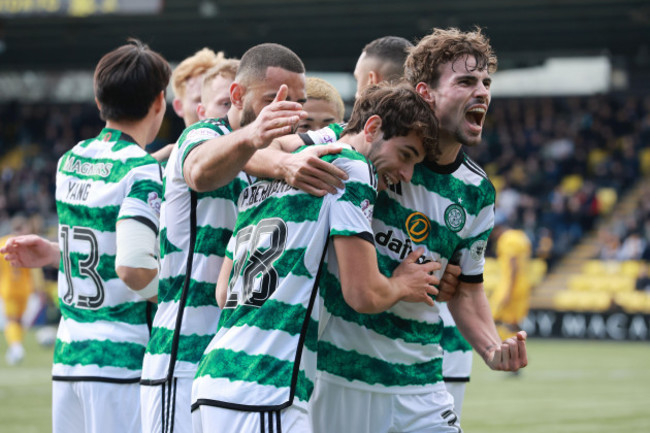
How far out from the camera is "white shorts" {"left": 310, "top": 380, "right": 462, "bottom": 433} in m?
3.60

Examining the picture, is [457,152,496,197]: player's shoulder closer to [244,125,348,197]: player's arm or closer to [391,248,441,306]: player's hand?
[391,248,441,306]: player's hand

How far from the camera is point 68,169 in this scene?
4.14 m

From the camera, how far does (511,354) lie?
3617mm

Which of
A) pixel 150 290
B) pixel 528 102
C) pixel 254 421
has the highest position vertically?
pixel 528 102

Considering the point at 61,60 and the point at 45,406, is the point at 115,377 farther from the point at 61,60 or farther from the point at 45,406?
the point at 61,60

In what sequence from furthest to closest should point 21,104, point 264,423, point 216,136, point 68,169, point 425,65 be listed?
1. point 21,104
2. point 68,169
3. point 425,65
4. point 216,136
5. point 264,423

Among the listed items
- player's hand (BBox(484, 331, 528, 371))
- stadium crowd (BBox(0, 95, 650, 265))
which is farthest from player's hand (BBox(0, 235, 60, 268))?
stadium crowd (BBox(0, 95, 650, 265))

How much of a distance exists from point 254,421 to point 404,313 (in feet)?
3.01

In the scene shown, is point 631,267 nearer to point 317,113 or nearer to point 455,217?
point 317,113

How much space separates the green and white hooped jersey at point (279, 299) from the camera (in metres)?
2.98

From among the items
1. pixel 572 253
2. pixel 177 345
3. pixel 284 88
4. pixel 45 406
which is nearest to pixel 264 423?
pixel 177 345

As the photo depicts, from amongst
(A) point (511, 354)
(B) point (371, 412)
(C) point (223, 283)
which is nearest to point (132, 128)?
(C) point (223, 283)

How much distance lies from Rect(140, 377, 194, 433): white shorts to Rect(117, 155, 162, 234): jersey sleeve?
0.69 m

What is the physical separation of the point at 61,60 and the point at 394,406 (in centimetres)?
3127
